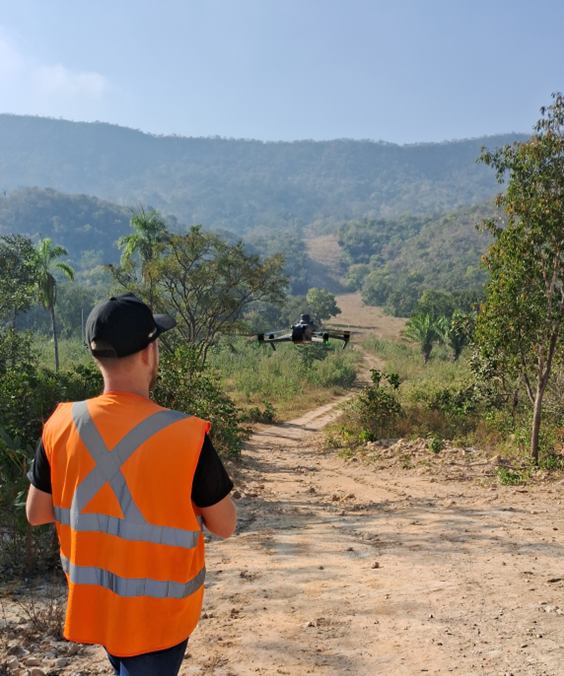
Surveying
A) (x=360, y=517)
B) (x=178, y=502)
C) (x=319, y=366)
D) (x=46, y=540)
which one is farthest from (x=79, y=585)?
(x=319, y=366)

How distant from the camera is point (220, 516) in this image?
5.56ft

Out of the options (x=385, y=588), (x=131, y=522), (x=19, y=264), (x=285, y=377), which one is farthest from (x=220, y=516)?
(x=285, y=377)

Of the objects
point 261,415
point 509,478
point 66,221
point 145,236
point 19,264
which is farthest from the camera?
point 66,221

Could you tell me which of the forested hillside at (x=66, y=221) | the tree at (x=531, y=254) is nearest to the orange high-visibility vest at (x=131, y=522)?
the tree at (x=531, y=254)

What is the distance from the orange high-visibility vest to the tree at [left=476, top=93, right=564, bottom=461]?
835 centimetres

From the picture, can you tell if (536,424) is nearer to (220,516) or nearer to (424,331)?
(220,516)

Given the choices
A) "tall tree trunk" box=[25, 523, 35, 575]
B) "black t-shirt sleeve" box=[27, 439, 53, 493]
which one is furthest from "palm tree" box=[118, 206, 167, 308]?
"black t-shirt sleeve" box=[27, 439, 53, 493]

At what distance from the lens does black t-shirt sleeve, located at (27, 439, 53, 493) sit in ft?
5.80

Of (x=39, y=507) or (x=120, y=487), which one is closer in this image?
(x=120, y=487)

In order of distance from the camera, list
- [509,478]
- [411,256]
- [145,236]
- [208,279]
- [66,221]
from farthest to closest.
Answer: [66,221] → [411,256] → [145,236] → [208,279] → [509,478]

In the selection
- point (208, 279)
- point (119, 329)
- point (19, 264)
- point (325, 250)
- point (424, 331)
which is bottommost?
point (424, 331)

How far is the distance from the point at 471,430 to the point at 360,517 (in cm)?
606

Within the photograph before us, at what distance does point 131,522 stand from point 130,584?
0.56 ft

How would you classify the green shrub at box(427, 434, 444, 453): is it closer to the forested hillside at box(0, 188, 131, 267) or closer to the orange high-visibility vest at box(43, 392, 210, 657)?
the orange high-visibility vest at box(43, 392, 210, 657)
